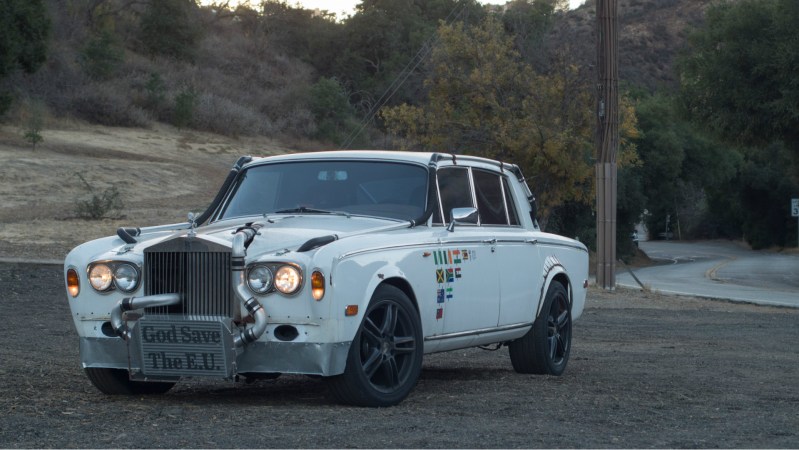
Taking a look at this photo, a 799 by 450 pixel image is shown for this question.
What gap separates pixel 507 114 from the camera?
37.9 m

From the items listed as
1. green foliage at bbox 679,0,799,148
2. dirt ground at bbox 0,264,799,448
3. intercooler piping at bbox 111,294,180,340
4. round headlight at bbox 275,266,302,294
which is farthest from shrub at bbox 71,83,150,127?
round headlight at bbox 275,266,302,294

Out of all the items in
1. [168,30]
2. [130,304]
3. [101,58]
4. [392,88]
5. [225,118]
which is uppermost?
[168,30]

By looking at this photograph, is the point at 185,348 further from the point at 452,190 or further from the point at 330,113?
the point at 330,113

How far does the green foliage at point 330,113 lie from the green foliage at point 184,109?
714 centimetres

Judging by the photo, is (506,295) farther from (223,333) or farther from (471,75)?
(471,75)

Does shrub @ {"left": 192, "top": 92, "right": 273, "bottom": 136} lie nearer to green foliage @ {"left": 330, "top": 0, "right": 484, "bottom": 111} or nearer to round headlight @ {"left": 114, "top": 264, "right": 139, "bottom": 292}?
green foliage @ {"left": 330, "top": 0, "right": 484, "bottom": 111}

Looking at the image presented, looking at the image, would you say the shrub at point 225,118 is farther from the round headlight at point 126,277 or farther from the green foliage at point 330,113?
the round headlight at point 126,277

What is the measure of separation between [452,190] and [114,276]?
2.78 metres

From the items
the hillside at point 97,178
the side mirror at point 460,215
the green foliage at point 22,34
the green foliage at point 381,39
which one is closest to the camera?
the side mirror at point 460,215

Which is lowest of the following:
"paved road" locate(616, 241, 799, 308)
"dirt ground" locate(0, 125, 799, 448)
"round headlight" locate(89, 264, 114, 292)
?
"paved road" locate(616, 241, 799, 308)

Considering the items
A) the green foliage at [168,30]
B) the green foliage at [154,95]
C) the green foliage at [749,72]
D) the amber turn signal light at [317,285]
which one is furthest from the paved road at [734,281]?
the green foliage at [168,30]

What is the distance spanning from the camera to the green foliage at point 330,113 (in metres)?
54.4

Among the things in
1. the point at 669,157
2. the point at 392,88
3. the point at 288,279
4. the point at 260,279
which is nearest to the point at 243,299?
the point at 260,279

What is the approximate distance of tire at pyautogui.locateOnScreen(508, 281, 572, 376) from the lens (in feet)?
32.4
